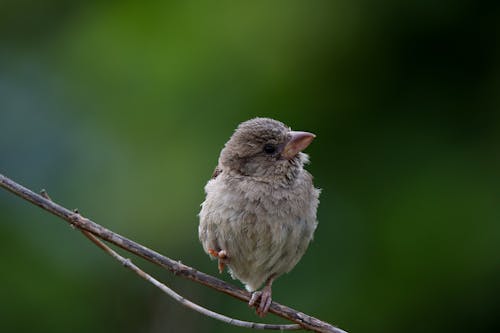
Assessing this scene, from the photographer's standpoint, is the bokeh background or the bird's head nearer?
the bird's head

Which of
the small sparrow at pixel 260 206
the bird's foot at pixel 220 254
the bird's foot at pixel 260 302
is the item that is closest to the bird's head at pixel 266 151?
the small sparrow at pixel 260 206

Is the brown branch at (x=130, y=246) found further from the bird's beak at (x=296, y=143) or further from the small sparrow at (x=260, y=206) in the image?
the bird's beak at (x=296, y=143)

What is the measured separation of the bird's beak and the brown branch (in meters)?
0.89

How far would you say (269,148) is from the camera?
4.73 metres

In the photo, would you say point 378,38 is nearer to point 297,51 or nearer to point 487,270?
point 297,51

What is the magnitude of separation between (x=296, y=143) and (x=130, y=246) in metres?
1.20

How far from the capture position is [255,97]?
577cm

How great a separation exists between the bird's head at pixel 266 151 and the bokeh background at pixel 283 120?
80 centimetres

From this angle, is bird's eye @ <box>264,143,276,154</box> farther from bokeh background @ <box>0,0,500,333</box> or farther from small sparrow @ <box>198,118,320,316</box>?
bokeh background @ <box>0,0,500,333</box>

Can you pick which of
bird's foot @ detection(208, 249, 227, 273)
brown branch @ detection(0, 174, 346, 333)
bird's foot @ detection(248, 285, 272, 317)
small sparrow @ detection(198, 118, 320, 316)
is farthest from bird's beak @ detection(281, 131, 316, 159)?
brown branch @ detection(0, 174, 346, 333)

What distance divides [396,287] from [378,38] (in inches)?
64.2

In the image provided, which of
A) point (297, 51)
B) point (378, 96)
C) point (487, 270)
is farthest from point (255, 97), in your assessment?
point (487, 270)

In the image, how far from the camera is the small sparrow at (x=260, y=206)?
14.7ft

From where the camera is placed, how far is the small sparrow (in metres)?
4.48
